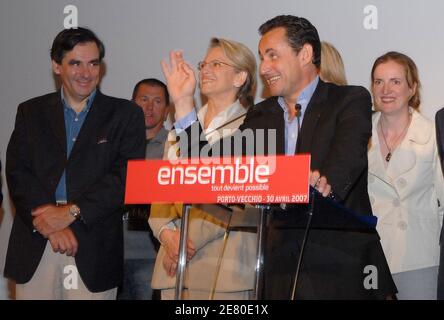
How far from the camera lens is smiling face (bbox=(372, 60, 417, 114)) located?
4.32 metres

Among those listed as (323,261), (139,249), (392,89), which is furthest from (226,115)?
(323,261)

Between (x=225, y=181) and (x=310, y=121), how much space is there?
0.91 metres

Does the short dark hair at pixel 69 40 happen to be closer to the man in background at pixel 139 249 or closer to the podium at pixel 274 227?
the man in background at pixel 139 249

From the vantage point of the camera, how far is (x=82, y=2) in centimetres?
575

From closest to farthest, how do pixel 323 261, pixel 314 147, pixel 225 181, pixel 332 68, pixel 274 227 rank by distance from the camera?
pixel 225 181 < pixel 274 227 < pixel 323 261 < pixel 314 147 < pixel 332 68

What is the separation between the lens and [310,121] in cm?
324

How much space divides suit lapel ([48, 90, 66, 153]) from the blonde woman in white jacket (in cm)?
166

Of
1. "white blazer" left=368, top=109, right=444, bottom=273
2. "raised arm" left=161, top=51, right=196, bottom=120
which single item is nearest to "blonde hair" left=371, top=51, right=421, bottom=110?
"white blazer" left=368, top=109, right=444, bottom=273

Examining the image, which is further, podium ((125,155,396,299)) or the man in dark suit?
the man in dark suit

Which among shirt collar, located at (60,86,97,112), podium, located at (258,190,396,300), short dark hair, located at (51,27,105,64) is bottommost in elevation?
podium, located at (258,190,396,300)

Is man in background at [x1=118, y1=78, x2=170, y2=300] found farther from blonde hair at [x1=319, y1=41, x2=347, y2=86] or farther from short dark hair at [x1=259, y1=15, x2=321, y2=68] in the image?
short dark hair at [x1=259, y1=15, x2=321, y2=68]

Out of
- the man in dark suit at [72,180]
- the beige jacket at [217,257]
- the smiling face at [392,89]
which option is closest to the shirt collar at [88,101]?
the man in dark suit at [72,180]

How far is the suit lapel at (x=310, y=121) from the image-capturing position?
320 cm

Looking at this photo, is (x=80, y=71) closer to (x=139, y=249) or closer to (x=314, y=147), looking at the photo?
(x=139, y=249)
